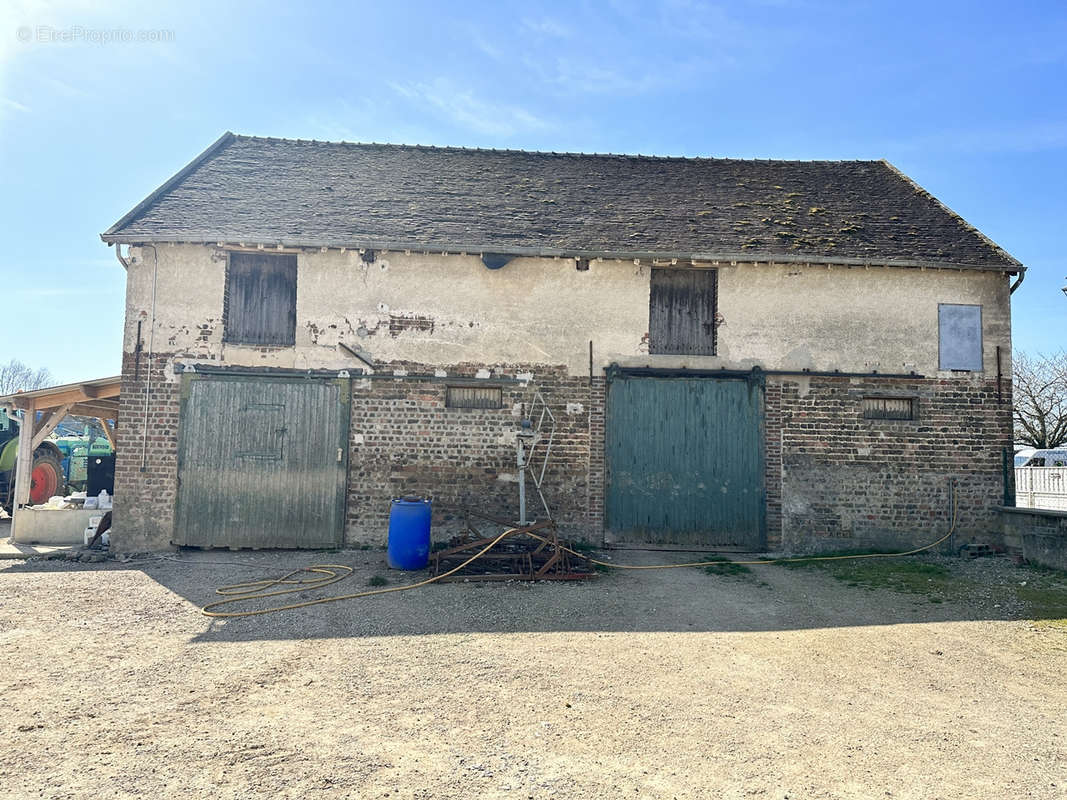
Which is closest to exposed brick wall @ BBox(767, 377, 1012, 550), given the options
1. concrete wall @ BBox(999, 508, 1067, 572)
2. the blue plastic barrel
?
concrete wall @ BBox(999, 508, 1067, 572)

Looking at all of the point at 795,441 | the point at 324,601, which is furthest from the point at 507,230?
the point at 324,601

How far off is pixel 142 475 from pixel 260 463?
5.53 feet

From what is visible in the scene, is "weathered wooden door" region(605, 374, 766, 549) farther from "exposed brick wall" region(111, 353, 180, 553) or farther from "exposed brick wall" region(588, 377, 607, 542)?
"exposed brick wall" region(111, 353, 180, 553)

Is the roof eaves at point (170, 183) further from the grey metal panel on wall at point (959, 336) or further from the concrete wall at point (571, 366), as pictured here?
the grey metal panel on wall at point (959, 336)

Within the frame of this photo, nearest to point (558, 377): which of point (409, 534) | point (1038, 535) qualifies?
point (409, 534)

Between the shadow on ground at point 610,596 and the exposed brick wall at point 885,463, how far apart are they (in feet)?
2.38

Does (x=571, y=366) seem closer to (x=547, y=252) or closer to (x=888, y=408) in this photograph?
(x=547, y=252)

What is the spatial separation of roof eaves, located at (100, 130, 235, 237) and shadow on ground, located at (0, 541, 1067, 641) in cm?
495

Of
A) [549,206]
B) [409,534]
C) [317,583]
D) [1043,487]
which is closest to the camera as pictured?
[317,583]

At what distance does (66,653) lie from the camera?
555 cm

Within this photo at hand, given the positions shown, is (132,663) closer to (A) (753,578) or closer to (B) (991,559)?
(A) (753,578)

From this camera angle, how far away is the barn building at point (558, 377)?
32.5 feet

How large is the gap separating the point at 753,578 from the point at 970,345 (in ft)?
18.1

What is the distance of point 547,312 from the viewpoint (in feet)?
34.0
